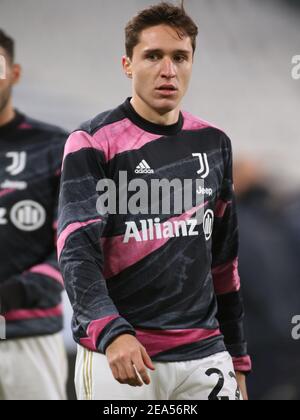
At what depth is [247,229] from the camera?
3.82 meters

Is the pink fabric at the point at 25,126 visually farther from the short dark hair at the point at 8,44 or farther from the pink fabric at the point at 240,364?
the pink fabric at the point at 240,364

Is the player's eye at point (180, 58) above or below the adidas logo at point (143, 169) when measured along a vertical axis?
above

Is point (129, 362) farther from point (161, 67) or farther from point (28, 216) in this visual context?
point (28, 216)

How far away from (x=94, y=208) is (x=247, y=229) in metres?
1.44

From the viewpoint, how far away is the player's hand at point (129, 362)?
222cm

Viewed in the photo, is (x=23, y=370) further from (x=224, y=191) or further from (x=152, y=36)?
(x=152, y=36)

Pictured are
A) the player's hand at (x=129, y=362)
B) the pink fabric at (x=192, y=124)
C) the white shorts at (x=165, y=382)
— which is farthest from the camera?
the pink fabric at (x=192, y=124)

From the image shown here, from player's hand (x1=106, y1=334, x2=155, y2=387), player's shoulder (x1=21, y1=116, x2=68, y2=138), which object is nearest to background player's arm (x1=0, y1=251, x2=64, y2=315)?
player's shoulder (x1=21, y1=116, x2=68, y2=138)

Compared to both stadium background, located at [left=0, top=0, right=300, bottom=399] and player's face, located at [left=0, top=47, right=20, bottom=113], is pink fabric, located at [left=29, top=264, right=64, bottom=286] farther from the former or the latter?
player's face, located at [left=0, top=47, right=20, bottom=113]

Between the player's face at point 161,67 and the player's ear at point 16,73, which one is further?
the player's ear at point 16,73

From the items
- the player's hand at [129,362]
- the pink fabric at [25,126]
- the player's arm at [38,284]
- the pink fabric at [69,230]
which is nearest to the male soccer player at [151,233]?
the pink fabric at [69,230]

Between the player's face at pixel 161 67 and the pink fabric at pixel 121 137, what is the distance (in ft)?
0.28

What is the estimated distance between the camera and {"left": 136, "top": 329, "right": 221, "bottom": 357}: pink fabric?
260 centimetres

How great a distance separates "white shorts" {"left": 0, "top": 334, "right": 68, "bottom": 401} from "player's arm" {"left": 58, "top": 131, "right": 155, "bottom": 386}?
3.80ft
